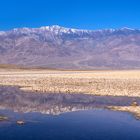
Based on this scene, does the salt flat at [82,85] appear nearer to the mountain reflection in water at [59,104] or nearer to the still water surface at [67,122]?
the mountain reflection in water at [59,104]

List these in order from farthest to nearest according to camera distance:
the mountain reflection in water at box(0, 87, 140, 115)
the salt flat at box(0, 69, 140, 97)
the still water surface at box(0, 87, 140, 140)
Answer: the salt flat at box(0, 69, 140, 97), the mountain reflection in water at box(0, 87, 140, 115), the still water surface at box(0, 87, 140, 140)

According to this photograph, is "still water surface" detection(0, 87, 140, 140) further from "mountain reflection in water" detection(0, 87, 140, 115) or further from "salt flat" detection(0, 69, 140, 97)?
"salt flat" detection(0, 69, 140, 97)

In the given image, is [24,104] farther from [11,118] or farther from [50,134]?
[50,134]

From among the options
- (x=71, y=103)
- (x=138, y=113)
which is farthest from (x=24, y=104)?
(x=138, y=113)

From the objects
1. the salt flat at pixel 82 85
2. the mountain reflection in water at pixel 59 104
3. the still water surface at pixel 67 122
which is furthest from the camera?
the salt flat at pixel 82 85


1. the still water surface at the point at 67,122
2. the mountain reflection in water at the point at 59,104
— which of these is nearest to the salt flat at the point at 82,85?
the mountain reflection in water at the point at 59,104

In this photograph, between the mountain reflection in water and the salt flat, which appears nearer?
the mountain reflection in water

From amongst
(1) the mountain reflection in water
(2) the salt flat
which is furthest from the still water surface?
(2) the salt flat

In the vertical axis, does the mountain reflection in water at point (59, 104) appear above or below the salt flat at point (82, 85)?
below

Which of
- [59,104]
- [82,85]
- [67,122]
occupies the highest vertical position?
[82,85]

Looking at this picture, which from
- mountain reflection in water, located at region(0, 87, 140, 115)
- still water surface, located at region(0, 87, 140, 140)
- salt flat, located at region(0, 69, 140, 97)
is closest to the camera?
still water surface, located at region(0, 87, 140, 140)

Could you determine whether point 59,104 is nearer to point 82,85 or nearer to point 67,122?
point 67,122

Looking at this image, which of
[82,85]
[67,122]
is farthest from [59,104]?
[82,85]

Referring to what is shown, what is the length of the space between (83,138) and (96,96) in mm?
16662
